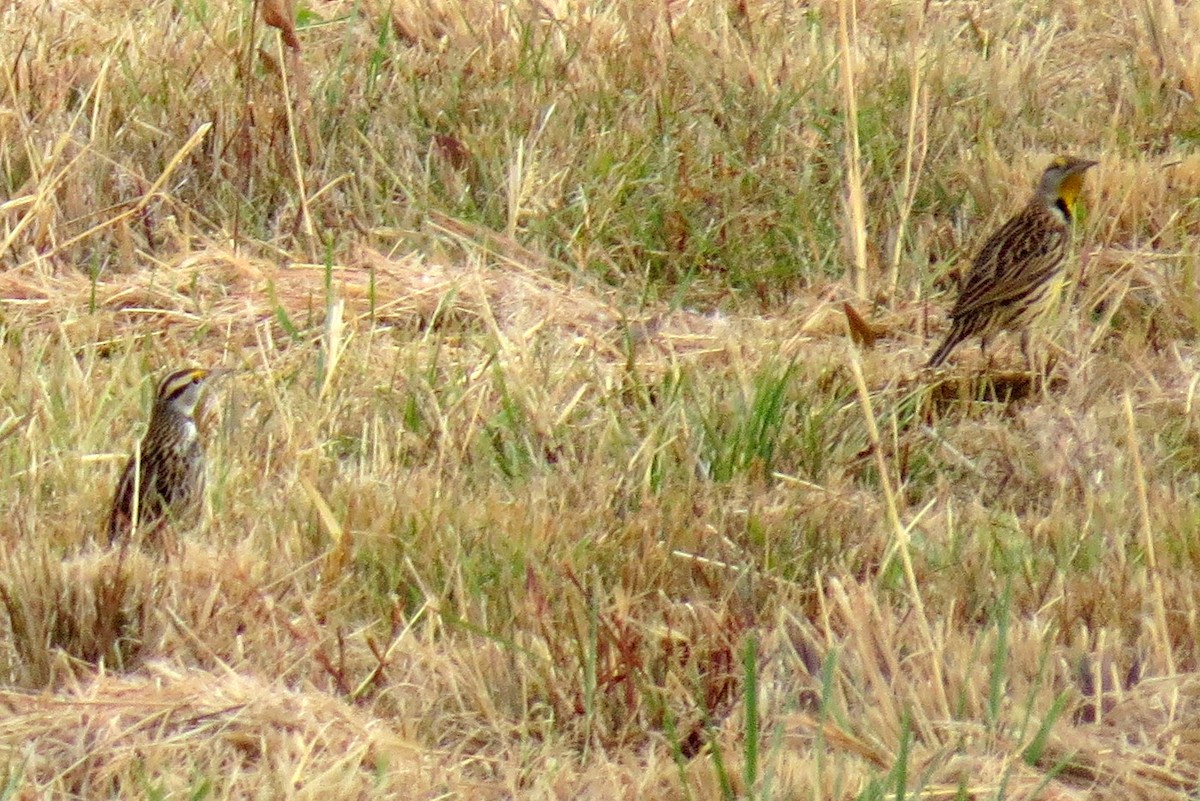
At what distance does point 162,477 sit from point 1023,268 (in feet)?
8.47

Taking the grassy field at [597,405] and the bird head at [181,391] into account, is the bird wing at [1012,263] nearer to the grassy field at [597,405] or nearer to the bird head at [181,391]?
the grassy field at [597,405]

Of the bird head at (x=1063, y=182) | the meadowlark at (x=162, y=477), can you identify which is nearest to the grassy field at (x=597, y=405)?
the meadowlark at (x=162, y=477)

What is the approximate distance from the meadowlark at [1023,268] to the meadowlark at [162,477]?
2108 mm

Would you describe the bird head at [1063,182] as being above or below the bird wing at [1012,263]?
above

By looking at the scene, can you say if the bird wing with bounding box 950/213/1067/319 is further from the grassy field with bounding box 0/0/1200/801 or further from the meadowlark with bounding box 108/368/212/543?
the meadowlark with bounding box 108/368/212/543

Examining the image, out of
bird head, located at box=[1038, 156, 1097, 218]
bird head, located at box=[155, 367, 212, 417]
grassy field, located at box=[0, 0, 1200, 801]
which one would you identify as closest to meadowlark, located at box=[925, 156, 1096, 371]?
bird head, located at box=[1038, 156, 1097, 218]

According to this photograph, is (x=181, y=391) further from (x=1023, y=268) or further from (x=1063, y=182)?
(x=1063, y=182)

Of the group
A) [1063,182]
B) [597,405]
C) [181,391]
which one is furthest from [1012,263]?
[181,391]

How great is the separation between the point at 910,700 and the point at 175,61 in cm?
431

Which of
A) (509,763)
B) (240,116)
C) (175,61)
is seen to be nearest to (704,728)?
(509,763)

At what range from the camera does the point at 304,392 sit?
5.52 meters

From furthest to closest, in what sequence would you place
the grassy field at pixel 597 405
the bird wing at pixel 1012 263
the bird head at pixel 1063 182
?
the bird head at pixel 1063 182
the bird wing at pixel 1012 263
the grassy field at pixel 597 405

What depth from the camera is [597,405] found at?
5.51 m

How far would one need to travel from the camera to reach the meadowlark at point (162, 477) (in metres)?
4.57
